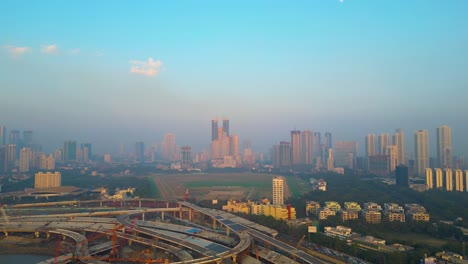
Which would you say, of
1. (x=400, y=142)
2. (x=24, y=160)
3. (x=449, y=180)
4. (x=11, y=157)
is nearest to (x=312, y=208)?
(x=449, y=180)

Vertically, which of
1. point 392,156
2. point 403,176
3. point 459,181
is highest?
point 392,156

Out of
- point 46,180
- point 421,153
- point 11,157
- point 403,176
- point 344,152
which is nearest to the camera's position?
point 403,176

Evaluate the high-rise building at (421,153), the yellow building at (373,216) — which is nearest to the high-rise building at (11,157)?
the yellow building at (373,216)

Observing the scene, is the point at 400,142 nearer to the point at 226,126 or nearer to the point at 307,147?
the point at 307,147

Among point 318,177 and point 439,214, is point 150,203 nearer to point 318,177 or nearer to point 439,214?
point 439,214

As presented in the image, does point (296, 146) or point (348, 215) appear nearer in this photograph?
point (348, 215)
